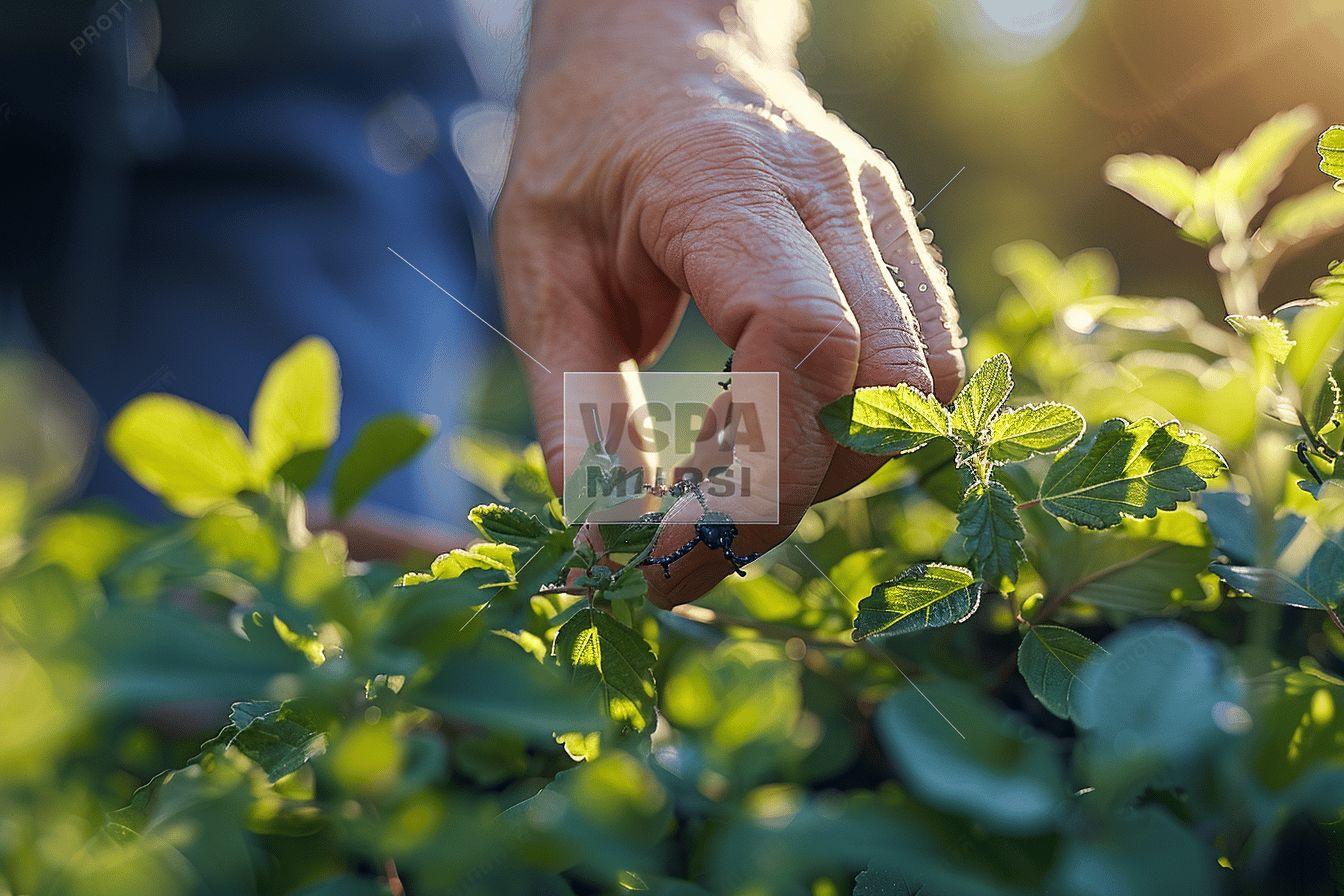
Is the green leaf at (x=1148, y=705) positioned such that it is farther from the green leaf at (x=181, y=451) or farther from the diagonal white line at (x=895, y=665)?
the green leaf at (x=181, y=451)

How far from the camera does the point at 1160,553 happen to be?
71 centimetres

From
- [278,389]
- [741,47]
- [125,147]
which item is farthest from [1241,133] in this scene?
[278,389]

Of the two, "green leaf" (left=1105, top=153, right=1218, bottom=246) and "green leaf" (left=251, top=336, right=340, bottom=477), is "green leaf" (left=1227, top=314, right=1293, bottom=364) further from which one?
"green leaf" (left=251, top=336, right=340, bottom=477)

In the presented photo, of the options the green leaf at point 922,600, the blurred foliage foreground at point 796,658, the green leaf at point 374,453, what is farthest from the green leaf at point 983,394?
the green leaf at point 374,453

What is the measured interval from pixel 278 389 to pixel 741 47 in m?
0.84

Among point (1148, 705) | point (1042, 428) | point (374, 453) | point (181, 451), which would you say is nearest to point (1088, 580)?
point (1042, 428)

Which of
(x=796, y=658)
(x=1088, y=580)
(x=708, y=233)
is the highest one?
(x=708, y=233)

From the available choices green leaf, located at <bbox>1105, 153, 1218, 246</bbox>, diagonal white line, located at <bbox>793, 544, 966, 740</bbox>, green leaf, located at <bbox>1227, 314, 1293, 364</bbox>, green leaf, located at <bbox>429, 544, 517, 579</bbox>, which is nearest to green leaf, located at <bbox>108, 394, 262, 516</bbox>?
green leaf, located at <bbox>429, 544, 517, 579</bbox>

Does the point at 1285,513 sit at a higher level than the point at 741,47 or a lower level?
lower

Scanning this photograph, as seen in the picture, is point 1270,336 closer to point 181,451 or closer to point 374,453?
→ point 374,453

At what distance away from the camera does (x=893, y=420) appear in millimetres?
667

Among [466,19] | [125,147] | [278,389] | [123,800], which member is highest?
[466,19]

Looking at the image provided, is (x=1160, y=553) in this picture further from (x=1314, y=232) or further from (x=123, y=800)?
(x=123, y=800)

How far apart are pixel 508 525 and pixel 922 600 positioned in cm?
28
